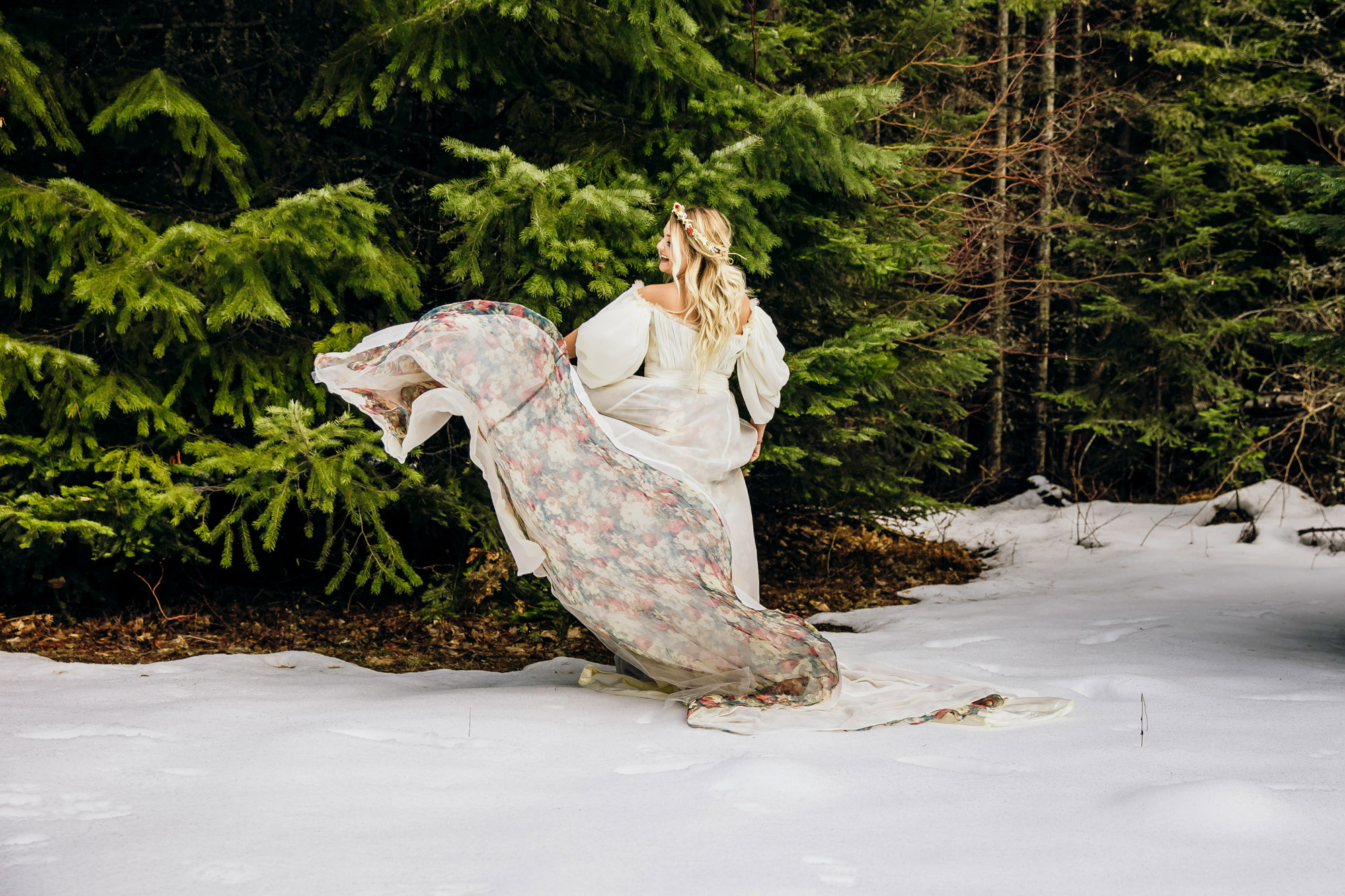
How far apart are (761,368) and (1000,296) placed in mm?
7550

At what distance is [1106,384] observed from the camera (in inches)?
454

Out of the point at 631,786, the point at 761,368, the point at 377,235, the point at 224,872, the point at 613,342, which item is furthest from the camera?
the point at 377,235

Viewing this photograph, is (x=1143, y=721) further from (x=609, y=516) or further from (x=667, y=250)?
(x=667, y=250)

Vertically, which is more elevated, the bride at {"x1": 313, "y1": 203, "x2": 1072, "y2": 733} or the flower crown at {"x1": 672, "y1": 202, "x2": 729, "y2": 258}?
the flower crown at {"x1": 672, "y1": 202, "x2": 729, "y2": 258}

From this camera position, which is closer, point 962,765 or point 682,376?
point 962,765

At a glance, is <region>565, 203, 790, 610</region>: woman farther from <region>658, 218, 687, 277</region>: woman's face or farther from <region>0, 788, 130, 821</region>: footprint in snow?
<region>0, 788, 130, 821</region>: footprint in snow

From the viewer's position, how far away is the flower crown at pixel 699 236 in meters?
3.92

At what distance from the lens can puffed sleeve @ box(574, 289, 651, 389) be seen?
3.85m

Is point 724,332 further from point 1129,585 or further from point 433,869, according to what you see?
point 1129,585

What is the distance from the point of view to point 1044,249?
39.2 ft

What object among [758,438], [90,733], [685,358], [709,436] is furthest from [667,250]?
[90,733]

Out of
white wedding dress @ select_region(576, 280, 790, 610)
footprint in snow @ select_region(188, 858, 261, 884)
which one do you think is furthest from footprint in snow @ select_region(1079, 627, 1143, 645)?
footprint in snow @ select_region(188, 858, 261, 884)

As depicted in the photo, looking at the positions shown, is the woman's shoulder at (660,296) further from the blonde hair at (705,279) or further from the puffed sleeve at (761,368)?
the puffed sleeve at (761,368)

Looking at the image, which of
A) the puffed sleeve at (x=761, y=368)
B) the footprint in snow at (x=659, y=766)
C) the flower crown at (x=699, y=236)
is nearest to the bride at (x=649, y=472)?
the flower crown at (x=699, y=236)
